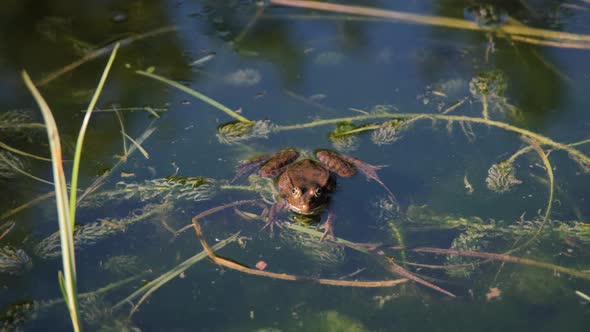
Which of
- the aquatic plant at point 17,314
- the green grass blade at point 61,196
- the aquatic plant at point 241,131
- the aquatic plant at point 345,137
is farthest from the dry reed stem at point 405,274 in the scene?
the aquatic plant at point 17,314

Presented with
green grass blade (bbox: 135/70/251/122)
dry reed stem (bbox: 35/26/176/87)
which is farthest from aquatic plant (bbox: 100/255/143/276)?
dry reed stem (bbox: 35/26/176/87)

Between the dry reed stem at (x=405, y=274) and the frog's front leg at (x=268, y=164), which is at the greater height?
the frog's front leg at (x=268, y=164)

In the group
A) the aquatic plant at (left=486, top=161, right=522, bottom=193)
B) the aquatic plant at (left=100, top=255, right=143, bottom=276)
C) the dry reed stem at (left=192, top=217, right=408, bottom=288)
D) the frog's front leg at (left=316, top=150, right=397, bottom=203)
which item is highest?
the aquatic plant at (left=486, top=161, right=522, bottom=193)

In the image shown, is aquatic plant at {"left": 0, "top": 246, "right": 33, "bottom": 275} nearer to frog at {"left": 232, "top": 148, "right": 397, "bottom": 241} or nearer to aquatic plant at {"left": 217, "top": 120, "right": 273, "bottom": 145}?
frog at {"left": 232, "top": 148, "right": 397, "bottom": 241}

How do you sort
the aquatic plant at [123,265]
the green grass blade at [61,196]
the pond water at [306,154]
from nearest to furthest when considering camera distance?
the green grass blade at [61,196] → the pond water at [306,154] → the aquatic plant at [123,265]

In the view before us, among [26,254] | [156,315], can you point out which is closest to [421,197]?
[156,315]

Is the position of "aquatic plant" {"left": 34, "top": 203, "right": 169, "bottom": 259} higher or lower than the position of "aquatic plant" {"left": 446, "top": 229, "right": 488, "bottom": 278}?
lower

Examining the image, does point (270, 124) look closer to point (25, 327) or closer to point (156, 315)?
point (156, 315)

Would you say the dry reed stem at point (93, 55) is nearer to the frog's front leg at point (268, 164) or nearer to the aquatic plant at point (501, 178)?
the frog's front leg at point (268, 164)

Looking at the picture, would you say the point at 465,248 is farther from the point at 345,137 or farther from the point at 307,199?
the point at 345,137

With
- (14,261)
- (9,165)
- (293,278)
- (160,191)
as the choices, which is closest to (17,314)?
(14,261)
